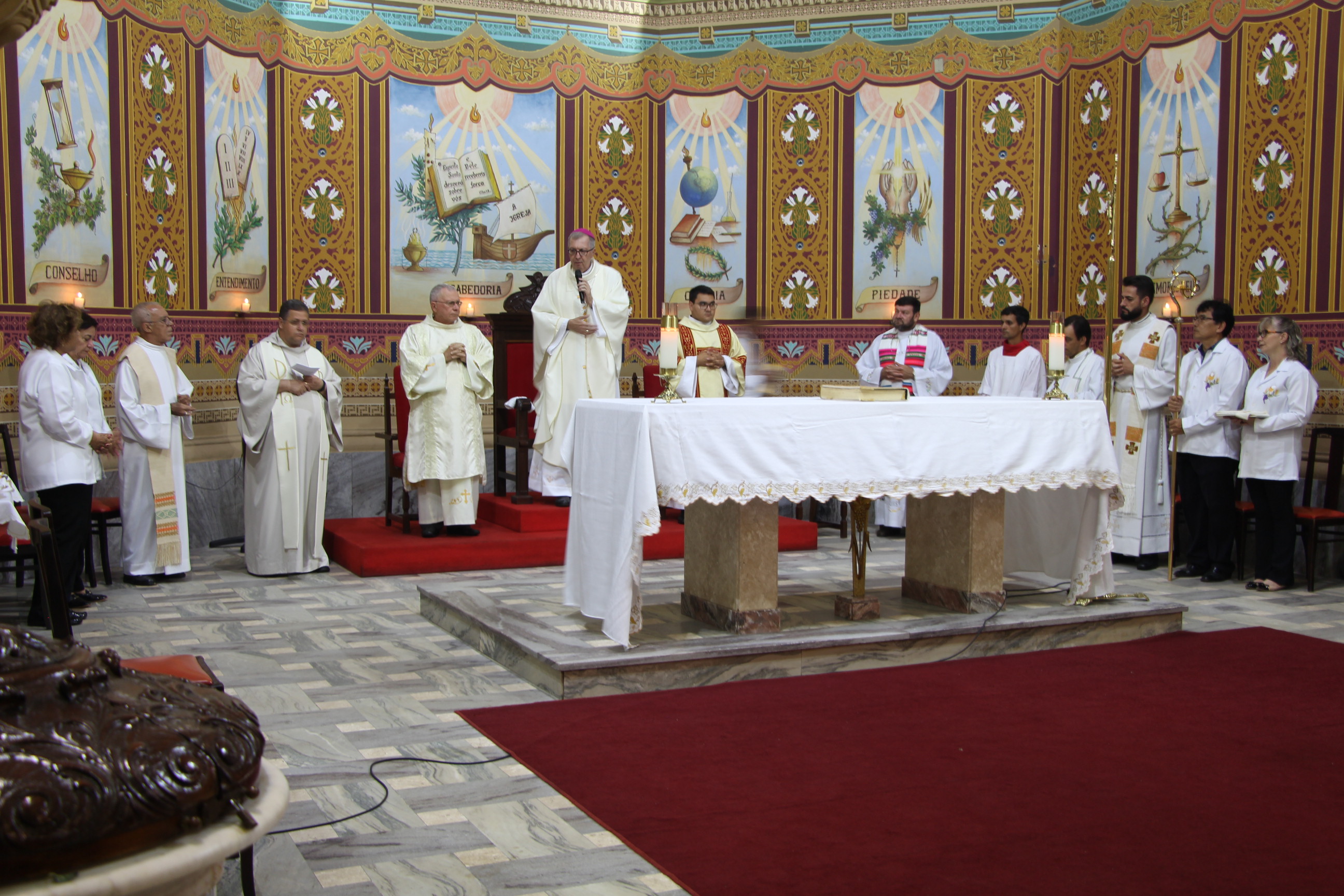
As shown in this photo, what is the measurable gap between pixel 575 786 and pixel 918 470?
2321mm

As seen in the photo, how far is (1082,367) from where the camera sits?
8.63 m

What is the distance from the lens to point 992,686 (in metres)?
5.04

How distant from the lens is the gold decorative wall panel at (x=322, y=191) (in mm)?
10102

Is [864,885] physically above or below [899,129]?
below

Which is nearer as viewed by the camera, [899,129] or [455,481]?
[455,481]

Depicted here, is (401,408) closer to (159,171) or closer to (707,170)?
(159,171)

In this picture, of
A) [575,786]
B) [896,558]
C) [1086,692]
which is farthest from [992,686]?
[896,558]

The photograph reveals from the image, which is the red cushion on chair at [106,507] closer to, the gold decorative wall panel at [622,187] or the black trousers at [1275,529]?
the gold decorative wall panel at [622,187]

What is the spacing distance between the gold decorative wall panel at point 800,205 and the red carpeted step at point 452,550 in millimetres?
3241

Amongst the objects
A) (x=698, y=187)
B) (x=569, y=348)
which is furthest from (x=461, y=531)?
(x=698, y=187)

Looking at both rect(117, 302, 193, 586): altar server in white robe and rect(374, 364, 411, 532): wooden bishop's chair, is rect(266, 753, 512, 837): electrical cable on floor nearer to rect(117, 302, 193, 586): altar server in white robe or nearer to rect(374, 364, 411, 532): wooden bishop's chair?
rect(117, 302, 193, 586): altar server in white robe

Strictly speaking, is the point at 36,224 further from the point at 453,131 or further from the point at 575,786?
the point at 575,786

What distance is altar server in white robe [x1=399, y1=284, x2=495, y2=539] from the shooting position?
815cm

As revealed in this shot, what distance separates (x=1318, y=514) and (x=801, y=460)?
411cm
